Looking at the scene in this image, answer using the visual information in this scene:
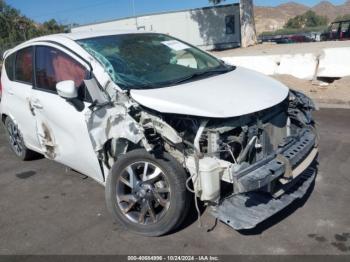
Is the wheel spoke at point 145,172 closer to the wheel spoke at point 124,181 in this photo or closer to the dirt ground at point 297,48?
the wheel spoke at point 124,181

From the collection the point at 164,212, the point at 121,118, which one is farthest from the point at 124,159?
the point at 164,212

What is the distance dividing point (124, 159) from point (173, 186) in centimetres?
56

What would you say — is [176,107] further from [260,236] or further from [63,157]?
[63,157]

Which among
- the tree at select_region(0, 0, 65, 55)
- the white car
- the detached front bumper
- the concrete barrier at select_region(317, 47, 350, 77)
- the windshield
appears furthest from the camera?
the tree at select_region(0, 0, 65, 55)

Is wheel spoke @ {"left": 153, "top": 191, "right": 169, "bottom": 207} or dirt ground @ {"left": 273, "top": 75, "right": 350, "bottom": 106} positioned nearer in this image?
wheel spoke @ {"left": 153, "top": 191, "right": 169, "bottom": 207}

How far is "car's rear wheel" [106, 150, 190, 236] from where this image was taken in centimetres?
324

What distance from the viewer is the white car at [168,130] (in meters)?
3.20

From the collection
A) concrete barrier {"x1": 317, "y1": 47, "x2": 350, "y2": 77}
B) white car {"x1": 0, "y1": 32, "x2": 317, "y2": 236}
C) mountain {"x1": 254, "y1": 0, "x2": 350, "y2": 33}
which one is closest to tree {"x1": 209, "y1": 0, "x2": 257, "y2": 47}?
concrete barrier {"x1": 317, "y1": 47, "x2": 350, "y2": 77}

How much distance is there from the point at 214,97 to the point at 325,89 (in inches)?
244

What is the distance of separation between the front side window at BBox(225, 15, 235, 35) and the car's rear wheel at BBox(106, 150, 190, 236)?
26.7 meters

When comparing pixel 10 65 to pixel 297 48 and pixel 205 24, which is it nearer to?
pixel 297 48

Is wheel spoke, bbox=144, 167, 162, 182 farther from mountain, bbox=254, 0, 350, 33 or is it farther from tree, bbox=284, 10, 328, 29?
mountain, bbox=254, 0, 350, 33

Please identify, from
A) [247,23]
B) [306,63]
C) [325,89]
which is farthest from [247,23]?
[325,89]

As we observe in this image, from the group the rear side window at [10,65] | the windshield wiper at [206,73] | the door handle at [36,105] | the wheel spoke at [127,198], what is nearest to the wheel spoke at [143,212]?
the wheel spoke at [127,198]
